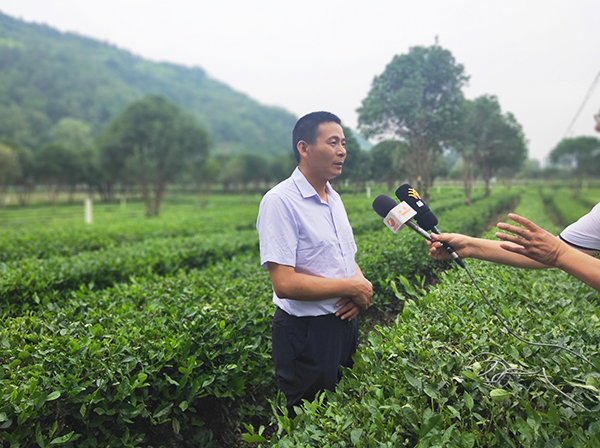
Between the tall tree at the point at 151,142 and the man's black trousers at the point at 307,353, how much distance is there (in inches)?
788

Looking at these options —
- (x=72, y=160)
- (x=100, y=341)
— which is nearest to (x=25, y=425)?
(x=100, y=341)

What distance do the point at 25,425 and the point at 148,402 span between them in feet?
→ 2.04

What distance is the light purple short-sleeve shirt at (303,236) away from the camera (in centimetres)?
177

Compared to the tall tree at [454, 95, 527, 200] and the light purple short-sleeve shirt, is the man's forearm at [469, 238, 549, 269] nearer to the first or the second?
the light purple short-sleeve shirt

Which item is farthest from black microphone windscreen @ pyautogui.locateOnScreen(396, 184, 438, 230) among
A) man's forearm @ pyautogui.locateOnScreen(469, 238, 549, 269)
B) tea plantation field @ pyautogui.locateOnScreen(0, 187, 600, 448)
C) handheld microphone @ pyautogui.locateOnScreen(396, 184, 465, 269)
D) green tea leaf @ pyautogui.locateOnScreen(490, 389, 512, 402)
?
green tea leaf @ pyautogui.locateOnScreen(490, 389, 512, 402)

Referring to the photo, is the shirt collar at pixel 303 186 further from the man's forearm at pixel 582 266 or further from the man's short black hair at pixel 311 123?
the man's forearm at pixel 582 266

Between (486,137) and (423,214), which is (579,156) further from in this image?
(423,214)

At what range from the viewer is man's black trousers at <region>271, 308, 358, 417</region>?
1.93 metres

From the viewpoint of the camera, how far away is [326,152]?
192cm

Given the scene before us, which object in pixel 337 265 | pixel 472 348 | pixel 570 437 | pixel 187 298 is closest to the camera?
pixel 570 437

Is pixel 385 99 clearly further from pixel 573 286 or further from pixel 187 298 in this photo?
pixel 187 298

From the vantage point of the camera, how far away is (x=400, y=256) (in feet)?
11.7

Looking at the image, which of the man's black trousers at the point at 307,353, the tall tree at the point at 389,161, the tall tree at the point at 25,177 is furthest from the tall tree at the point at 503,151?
the tall tree at the point at 25,177

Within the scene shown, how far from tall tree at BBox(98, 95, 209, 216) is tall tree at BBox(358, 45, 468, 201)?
18.8m
